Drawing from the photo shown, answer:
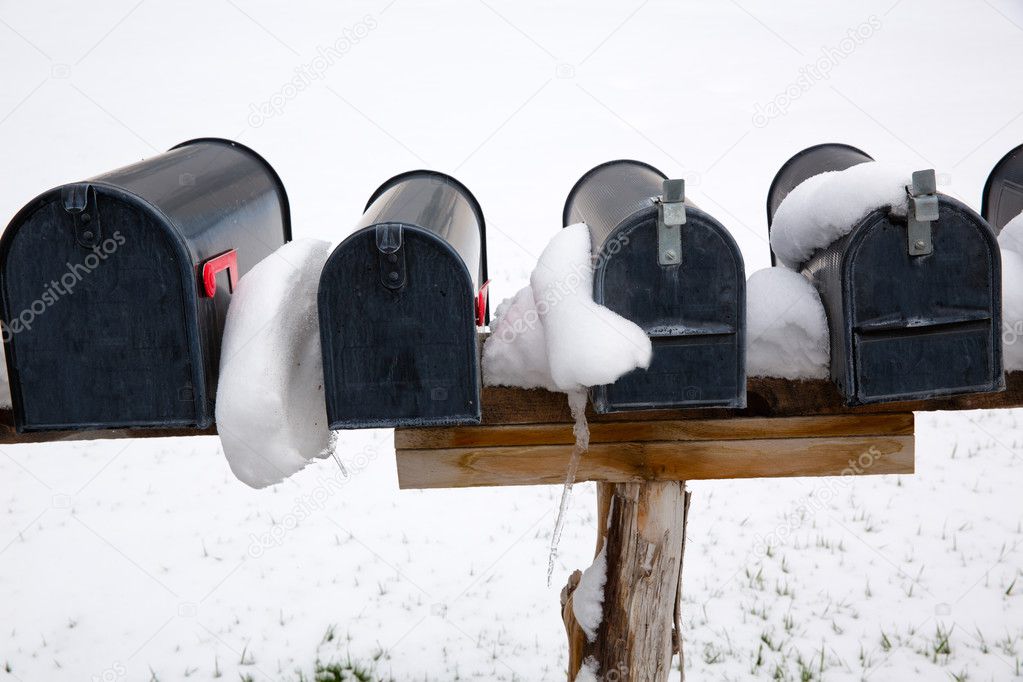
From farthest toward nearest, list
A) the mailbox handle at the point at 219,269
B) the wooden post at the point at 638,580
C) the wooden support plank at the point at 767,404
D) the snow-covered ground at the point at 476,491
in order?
1. the snow-covered ground at the point at 476,491
2. the wooden post at the point at 638,580
3. the wooden support plank at the point at 767,404
4. the mailbox handle at the point at 219,269

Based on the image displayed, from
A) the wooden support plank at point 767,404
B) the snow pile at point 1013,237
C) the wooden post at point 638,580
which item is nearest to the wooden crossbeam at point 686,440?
the wooden support plank at point 767,404

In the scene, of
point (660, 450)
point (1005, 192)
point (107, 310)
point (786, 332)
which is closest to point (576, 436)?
point (660, 450)

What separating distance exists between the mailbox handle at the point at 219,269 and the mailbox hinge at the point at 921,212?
126cm

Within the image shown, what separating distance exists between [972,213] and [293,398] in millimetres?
1253

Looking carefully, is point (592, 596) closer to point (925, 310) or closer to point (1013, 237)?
point (925, 310)

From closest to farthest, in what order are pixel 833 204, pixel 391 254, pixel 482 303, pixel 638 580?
pixel 391 254 < pixel 833 204 < pixel 638 580 < pixel 482 303

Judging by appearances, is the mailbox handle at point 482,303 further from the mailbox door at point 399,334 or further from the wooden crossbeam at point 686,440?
the mailbox door at point 399,334

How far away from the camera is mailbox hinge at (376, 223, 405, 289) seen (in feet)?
4.70

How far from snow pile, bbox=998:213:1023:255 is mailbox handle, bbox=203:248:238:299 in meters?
1.60

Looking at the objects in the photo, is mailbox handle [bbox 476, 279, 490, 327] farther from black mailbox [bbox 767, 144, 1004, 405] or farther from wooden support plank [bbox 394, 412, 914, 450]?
black mailbox [bbox 767, 144, 1004, 405]

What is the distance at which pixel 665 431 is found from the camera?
176cm

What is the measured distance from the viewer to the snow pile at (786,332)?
5.39 ft

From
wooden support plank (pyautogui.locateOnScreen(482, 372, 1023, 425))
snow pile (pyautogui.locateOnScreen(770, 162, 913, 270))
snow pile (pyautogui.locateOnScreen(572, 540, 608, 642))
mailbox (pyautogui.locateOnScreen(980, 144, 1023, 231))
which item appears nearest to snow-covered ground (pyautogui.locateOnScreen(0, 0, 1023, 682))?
wooden support plank (pyautogui.locateOnScreen(482, 372, 1023, 425))

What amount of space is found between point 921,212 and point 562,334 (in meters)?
0.65
